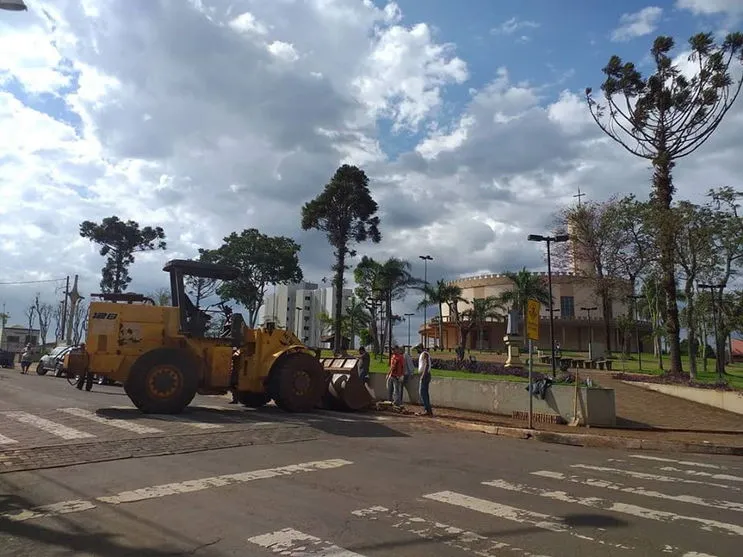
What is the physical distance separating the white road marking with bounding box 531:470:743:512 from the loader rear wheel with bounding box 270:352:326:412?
24.7 feet

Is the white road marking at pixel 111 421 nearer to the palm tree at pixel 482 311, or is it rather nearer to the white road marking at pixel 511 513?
the white road marking at pixel 511 513

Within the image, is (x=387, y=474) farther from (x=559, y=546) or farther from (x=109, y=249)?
(x=109, y=249)

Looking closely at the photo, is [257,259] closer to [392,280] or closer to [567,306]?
[392,280]

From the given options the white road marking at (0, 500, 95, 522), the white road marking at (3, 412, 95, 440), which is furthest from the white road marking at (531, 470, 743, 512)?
the white road marking at (3, 412, 95, 440)

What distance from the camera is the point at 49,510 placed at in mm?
6105

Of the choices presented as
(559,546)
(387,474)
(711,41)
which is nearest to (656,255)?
(711,41)

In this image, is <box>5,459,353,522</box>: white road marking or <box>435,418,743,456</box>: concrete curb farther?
<box>435,418,743,456</box>: concrete curb

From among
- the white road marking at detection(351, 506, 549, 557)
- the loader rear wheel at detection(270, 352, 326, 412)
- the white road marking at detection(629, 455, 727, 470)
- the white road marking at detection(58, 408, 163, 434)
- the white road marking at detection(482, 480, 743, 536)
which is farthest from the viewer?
the loader rear wheel at detection(270, 352, 326, 412)

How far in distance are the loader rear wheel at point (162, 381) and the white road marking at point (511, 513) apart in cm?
791

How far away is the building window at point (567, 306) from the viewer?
74.3 m

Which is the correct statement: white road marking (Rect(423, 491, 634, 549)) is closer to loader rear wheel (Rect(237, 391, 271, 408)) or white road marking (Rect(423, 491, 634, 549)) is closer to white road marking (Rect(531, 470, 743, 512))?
white road marking (Rect(531, 470, 743, 512))

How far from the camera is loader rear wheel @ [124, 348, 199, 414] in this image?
517 inches

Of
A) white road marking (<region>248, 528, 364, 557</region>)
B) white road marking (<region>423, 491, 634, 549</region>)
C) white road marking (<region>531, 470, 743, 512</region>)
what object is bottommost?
white road marking (<region>248, 528, 364, 557</region>)

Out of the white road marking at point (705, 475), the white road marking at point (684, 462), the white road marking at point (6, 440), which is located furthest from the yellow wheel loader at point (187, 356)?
the white road marking at point (705, 475)
